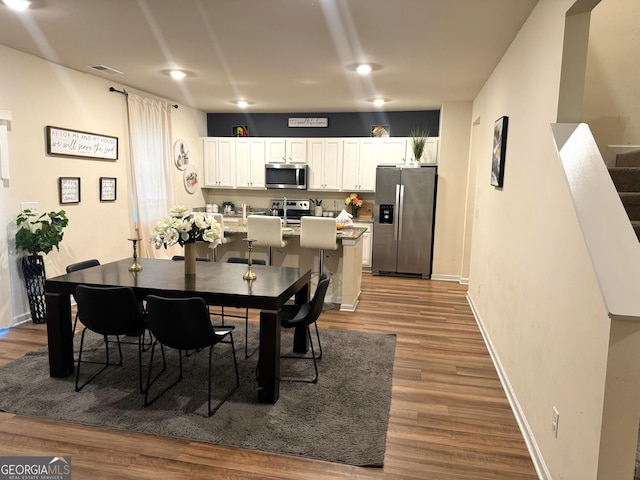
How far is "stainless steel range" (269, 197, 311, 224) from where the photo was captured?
25.3 feet

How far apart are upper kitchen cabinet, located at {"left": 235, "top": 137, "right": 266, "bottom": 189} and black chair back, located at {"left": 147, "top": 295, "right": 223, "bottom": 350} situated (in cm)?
520

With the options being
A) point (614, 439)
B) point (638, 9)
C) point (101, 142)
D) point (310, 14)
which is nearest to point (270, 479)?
point (614, 439)

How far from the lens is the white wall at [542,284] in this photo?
1756mm

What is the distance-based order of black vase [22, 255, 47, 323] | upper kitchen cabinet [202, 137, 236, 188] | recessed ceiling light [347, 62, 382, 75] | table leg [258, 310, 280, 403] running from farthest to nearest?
1. upper kitchen cabinet [202, 137, 236, 188]
2. recessed ceiling light [347, 62, 382, 75]
3. black vase [22, 255, 47, 323]
4. table leg [258, 310, 280, 403]

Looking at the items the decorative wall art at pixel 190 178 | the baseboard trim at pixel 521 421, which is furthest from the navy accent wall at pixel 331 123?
the baseboard trim at pixel 521 421

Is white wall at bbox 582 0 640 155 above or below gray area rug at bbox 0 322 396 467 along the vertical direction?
above

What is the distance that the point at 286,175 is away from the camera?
7.57m

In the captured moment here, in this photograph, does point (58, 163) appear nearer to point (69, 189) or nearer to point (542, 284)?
point (69, 189)

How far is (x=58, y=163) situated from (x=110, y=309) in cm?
272

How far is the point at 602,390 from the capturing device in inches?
62.1

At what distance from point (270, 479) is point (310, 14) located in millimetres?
3046

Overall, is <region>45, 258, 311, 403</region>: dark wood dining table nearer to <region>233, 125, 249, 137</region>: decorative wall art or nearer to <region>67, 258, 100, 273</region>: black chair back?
<region>67, 258, 100, 273</region>: black chair back

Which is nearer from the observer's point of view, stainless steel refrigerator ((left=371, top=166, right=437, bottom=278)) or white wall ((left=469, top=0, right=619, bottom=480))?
white wall ((left=469, top=0, right=619, bottom=480))

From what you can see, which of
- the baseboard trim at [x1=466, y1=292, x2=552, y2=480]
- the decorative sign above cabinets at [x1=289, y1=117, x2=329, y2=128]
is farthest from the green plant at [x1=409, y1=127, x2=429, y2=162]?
the baseboard trim at [x1=466, y1=292, x2=552, y2=480]
